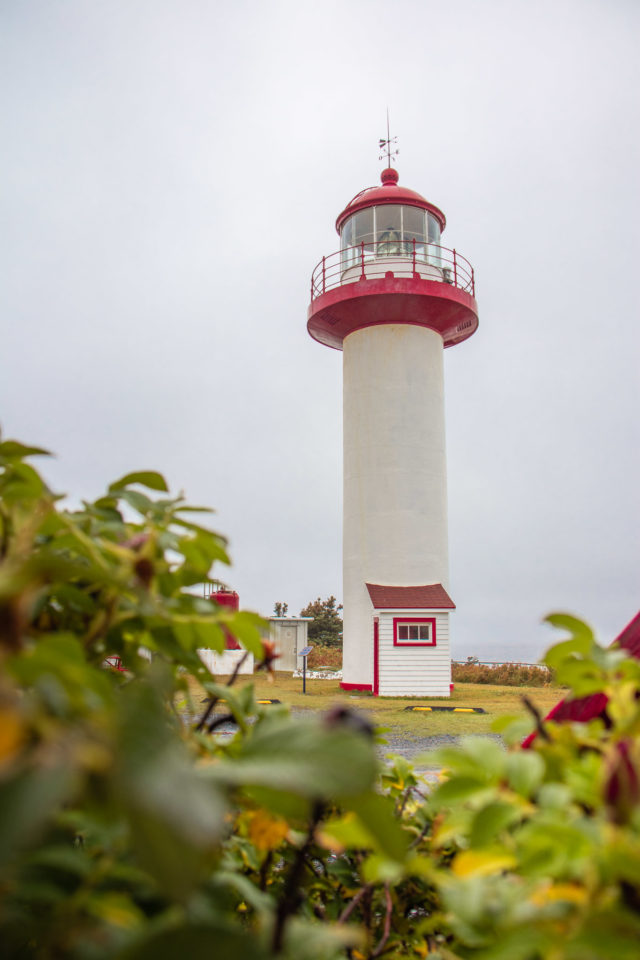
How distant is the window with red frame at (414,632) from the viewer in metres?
13.3

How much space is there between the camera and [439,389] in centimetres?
1454

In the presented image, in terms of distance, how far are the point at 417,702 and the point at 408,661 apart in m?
0.83

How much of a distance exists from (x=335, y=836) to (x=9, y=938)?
22cm

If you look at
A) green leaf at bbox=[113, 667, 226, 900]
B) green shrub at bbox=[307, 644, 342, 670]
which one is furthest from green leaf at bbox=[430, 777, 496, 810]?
green shrub at bbox=[307, 644, 342, 670]

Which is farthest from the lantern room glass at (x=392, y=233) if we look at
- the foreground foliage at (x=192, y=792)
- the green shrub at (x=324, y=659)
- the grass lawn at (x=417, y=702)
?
the foreground foliage at (x=192, y=792)

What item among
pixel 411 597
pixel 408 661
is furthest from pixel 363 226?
pixel 408 661

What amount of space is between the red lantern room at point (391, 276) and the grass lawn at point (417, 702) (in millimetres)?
7353

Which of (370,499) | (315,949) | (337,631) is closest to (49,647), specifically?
(315,949)

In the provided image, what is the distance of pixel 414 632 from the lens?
13.4 metres

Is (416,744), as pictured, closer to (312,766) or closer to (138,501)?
(138,501)

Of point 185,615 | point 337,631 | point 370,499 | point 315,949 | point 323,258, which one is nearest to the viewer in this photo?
point 315,949

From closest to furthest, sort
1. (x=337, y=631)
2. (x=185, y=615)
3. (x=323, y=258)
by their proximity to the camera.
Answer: (x=185, y=615) → (x=323, y=258) → (x=337, y=631)

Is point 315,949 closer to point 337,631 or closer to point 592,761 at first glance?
point 592,761

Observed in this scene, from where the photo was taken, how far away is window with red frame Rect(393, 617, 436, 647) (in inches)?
523
